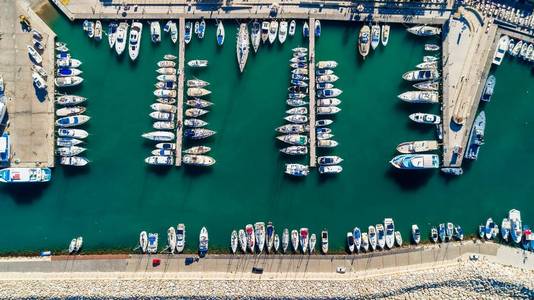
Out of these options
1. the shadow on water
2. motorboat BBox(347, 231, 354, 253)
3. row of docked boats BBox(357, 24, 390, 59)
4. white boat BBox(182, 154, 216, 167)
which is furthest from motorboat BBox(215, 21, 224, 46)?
motorboat BBox(347, 231, 354, 253)

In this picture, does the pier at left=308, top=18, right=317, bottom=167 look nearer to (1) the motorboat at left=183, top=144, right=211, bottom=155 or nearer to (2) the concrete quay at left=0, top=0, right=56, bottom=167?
(1) the motorboat at left=183, top=144, right=211, bottom=155

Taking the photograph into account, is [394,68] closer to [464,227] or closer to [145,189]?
[464,227]

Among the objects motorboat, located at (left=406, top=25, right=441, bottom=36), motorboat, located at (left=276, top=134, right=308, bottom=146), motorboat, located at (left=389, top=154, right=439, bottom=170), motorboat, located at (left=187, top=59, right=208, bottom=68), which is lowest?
motorboat, located at (left=389, top=154, right=439, bottom=170)

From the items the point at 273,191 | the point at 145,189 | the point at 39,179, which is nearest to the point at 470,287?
the point at 273,191

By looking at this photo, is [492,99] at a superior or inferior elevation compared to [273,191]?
superior

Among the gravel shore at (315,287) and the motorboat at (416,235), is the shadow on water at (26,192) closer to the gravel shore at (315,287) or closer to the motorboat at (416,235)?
the gravel shore at (315,287)

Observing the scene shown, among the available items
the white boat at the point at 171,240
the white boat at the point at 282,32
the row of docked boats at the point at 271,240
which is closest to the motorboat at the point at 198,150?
the white boat at the point at 171,240
